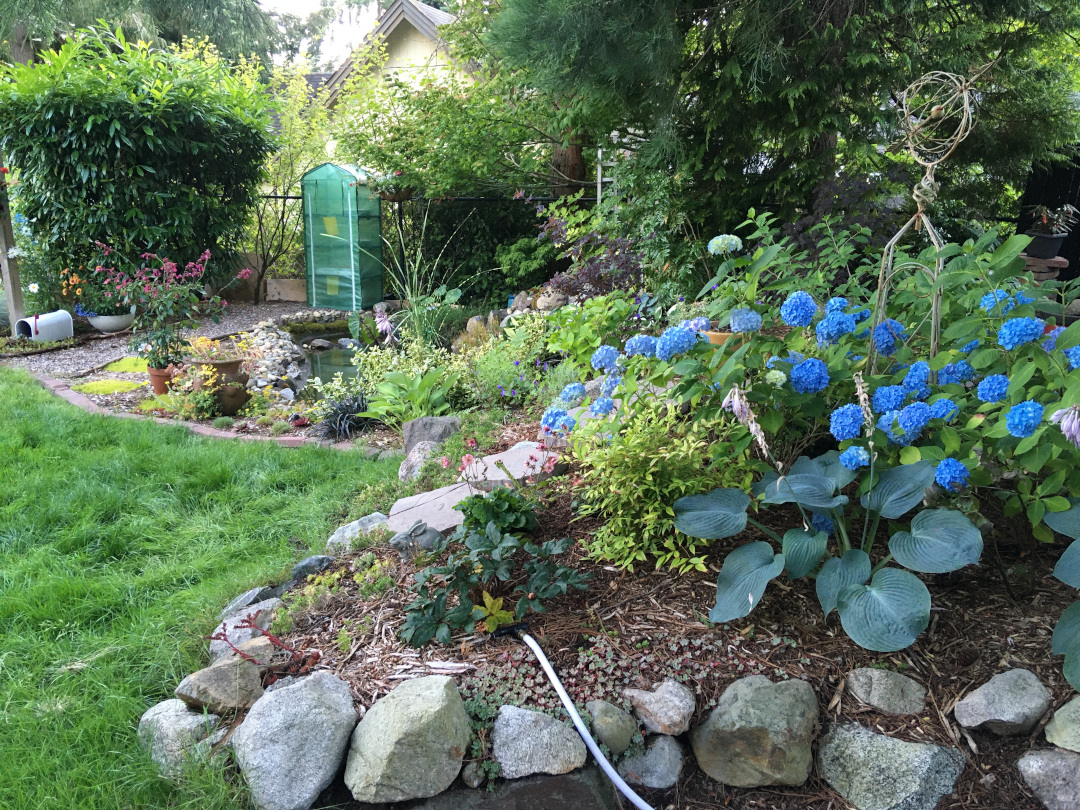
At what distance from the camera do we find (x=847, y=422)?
1789mm

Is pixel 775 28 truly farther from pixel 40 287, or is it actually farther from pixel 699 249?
pixel 40 287

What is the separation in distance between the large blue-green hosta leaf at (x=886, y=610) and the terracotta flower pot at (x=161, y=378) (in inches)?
196

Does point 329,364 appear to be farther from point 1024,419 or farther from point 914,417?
point 1024,419

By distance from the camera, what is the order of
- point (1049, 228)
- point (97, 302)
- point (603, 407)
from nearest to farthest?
point (603, 407) < point (1049, 228) < point (97, 302)

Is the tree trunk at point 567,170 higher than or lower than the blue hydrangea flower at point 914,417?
higher

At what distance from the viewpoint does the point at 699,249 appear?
4941 mm

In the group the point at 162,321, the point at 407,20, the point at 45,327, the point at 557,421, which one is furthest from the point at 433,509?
the point at 407,20

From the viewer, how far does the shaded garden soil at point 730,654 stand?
171cm

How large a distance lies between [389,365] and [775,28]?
10.6 ft

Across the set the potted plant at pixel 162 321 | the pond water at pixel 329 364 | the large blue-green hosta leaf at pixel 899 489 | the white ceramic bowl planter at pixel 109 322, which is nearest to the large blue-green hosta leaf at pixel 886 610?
the large blue-green hosta leaf at pixel 899 489

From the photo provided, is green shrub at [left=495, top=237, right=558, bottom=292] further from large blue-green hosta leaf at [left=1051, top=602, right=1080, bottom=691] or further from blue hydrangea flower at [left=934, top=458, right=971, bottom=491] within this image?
large blue-green hosta leaf at [left=1051, top=602, right=1080, bottom=691]

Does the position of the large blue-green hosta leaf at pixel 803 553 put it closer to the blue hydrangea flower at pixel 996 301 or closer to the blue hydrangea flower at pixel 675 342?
the blue hydrangea flower at pixel 675 342

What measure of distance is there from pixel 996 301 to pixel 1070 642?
85 cm

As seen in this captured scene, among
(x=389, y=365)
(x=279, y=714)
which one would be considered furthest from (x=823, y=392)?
(x=389, y=365)
